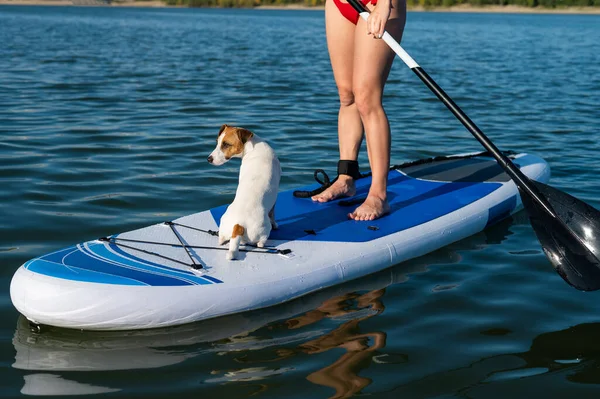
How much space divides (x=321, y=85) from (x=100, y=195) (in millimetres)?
9060

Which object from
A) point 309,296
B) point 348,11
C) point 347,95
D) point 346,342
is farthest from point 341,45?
point 346,342

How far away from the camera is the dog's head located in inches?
181

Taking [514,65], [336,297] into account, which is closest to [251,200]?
[336,297]

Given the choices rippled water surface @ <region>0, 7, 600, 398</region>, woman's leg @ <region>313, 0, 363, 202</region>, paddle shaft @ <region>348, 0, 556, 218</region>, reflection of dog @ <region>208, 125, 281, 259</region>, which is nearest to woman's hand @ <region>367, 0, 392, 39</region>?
paddle shaft @ <region>348, 0, 556, 218</region>

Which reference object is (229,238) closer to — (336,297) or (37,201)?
(336,297)

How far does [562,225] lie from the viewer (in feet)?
15.9

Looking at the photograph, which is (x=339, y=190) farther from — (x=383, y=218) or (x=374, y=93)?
(x=374, y=93)

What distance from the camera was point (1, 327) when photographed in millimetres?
4207

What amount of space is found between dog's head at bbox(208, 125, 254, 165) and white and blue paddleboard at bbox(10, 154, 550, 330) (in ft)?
1.74

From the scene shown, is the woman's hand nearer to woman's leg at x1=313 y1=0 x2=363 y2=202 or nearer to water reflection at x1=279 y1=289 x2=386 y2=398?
woman's leg at x1=313 y1=0 x2=363 y2=202

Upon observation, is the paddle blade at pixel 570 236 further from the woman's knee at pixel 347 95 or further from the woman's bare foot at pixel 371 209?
the woman's knee at pixel 347 95

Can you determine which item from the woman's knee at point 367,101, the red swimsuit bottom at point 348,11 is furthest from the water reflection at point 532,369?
the red swimsuit bottom at point 348,11

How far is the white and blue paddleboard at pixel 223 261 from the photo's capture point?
401 cm

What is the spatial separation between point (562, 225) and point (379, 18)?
1.72 meters
